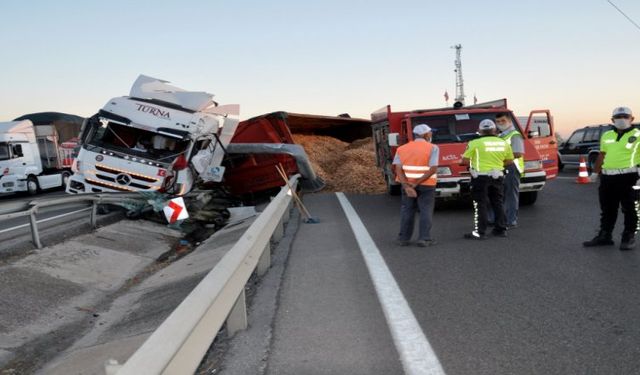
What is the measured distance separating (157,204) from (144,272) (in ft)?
10.9

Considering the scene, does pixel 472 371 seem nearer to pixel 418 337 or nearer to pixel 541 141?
pixel 418 337

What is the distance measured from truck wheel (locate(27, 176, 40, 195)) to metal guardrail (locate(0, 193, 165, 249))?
49.1 feet

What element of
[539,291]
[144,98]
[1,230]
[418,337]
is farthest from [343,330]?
[144,98]

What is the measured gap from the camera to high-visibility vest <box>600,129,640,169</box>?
7.38m

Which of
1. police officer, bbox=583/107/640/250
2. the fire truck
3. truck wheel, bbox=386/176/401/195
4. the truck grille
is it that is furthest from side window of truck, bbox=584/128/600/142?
the truck grille

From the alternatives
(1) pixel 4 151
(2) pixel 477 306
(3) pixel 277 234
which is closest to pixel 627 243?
(2) pixel 477 306

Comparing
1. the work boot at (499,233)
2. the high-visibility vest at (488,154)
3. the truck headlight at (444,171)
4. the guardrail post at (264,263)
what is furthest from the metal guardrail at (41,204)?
the work boot at (499,233)

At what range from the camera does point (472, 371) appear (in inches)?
142

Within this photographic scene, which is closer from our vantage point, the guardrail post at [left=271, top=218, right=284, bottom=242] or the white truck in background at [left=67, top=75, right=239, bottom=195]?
the guardrail post at [left=271, top=218, right=284, bottom=242]

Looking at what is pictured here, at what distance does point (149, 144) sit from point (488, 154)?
8.70 meters

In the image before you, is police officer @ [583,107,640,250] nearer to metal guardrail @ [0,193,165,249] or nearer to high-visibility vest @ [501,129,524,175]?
high-visibility vest @ [501,129,524,175]

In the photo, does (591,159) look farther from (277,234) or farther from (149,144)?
(277,234)

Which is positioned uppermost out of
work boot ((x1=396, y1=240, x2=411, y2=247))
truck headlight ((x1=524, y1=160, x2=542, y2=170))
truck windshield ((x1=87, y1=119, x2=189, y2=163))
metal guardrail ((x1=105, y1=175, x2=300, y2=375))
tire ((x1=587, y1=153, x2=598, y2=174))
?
truck windshield ((x1=87, y1=119, x2=189, y2=163))

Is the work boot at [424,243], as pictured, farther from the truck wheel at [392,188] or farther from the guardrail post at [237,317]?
the truck wheel at [392,188]
